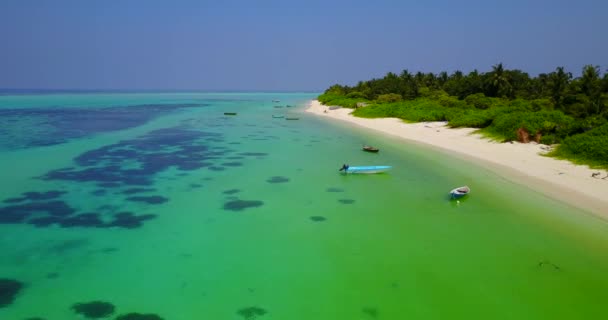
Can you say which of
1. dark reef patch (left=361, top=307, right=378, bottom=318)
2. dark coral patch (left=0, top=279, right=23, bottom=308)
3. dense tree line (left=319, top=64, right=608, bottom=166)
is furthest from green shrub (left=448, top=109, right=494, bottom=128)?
dark coral patch (left=0, top=279, right=23, bottom=308)

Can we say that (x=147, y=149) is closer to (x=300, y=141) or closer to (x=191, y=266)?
(x=300, y=141)

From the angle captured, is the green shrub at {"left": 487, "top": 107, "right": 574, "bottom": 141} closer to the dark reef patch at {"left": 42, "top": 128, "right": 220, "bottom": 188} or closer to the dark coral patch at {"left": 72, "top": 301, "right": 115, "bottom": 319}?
the dark reef patch at {"left": 42, "top": 128, "right": 220, "bottom": 188}

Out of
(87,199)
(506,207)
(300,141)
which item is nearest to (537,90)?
(300,141)

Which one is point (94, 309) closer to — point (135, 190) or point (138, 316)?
point (138, 316)

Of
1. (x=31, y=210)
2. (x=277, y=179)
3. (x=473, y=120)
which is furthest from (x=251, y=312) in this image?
(x=473, y=120)

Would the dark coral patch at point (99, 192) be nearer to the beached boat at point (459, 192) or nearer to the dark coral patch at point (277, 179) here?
the dark coral patch at point (277, 179)

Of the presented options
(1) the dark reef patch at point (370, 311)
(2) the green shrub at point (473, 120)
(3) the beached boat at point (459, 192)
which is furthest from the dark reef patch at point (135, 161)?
(2) the green shrub at point (473, 120)
